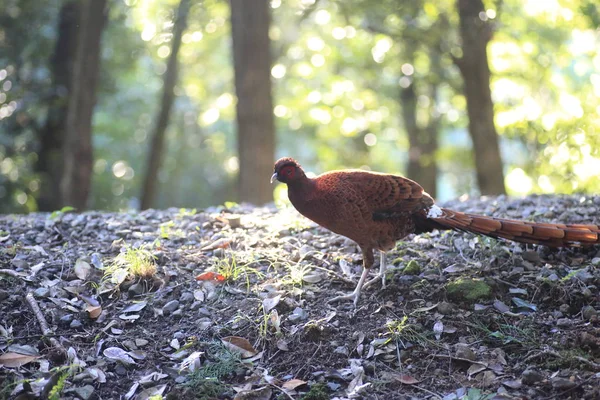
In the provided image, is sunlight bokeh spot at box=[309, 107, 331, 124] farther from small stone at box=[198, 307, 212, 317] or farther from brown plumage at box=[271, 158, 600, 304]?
small stone at box=[198, 307, 212, 317]

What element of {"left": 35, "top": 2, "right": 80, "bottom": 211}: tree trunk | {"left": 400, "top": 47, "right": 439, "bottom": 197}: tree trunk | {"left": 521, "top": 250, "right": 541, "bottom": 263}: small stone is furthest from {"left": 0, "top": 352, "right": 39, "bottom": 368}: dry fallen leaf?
{"left": 400, "top": 47, "right": 439, "bottom": 197}: tree trunk

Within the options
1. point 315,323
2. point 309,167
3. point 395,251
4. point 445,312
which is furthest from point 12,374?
point 309,167

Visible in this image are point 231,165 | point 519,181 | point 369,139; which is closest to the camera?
point 519,181

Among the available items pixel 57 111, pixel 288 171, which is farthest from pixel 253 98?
pixel 57 111

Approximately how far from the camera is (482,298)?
385 centimetres

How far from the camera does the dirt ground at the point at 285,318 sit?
10.3 ft

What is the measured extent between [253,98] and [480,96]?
3.66 m

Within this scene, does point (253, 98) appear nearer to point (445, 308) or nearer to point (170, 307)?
point (170, 307)

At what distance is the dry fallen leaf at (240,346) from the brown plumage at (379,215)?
74 cm

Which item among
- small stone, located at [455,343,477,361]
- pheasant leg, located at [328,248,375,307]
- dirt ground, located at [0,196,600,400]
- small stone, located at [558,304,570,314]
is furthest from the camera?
pheasant leg, located at [328,248,375,307]

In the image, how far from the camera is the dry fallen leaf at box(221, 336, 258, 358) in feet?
11.2

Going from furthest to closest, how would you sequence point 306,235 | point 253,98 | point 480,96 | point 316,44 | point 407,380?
point 316,44 → point 480,96 → point 253,98 → point 306,235 → point 407,380

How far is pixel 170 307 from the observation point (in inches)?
150

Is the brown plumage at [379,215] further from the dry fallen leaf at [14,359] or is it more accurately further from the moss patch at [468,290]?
the dry fallen leaf at [14,359]
